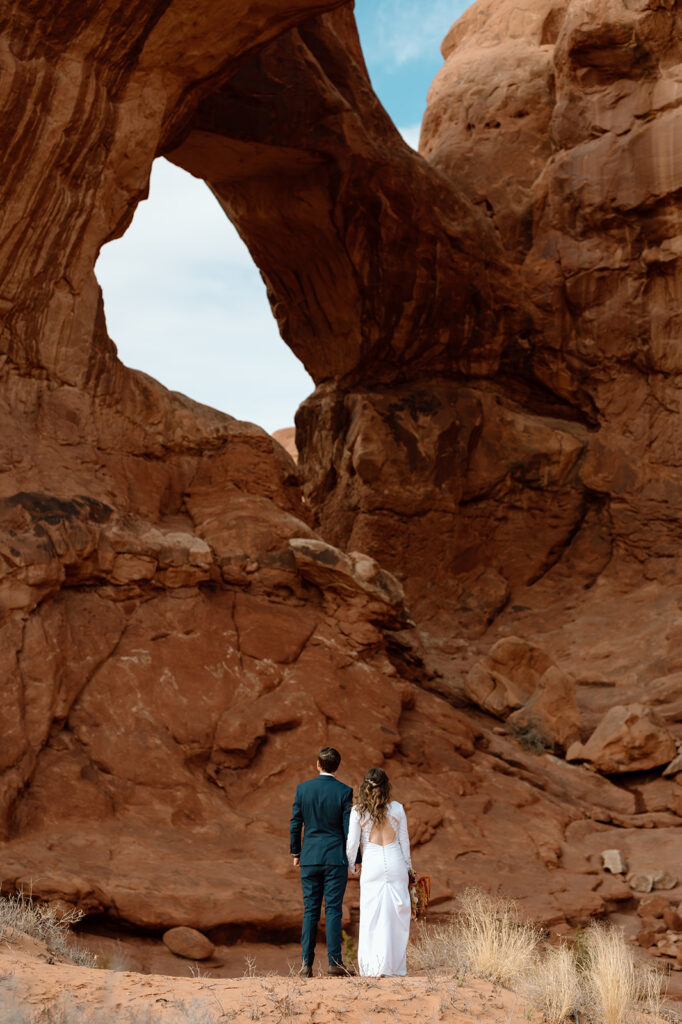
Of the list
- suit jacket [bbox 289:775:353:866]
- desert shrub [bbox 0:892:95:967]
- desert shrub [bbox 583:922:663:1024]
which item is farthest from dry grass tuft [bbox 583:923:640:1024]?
desert shrub [bbox 0:892:95:967]

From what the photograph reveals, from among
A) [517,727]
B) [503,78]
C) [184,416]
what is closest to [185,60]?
[184,416]

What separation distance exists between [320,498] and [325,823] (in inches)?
583

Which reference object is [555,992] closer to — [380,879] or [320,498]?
[380,879]

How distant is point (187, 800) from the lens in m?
9.26

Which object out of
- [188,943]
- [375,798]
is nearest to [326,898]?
[375,798]

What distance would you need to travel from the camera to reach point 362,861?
18.8 ft

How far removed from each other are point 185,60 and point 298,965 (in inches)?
374

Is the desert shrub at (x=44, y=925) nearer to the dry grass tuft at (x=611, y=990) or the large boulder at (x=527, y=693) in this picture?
the dry grass tuft at (x=611, y=990)

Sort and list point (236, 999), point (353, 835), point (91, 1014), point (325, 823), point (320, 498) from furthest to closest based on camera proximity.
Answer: point (320, 498), point (325, 823), point (353, 835), point (236, 999), point (91, 1014)

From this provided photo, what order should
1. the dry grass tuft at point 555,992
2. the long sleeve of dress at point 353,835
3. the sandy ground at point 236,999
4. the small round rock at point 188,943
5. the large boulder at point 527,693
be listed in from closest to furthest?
the sandy ground at point 236,999 < the dry grass tuft at point 555,992 < the long sleeve of dress at point 353,835 < the small round rock at point 188,943 < the large boulder at point 527,693

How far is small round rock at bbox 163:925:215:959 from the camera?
736cm

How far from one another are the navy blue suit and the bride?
0.20 meters

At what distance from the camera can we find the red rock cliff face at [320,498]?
30.4 feet

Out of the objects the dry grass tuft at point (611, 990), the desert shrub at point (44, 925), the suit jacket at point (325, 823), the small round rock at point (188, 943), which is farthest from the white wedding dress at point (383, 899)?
the small round rock at point (188, 943)
